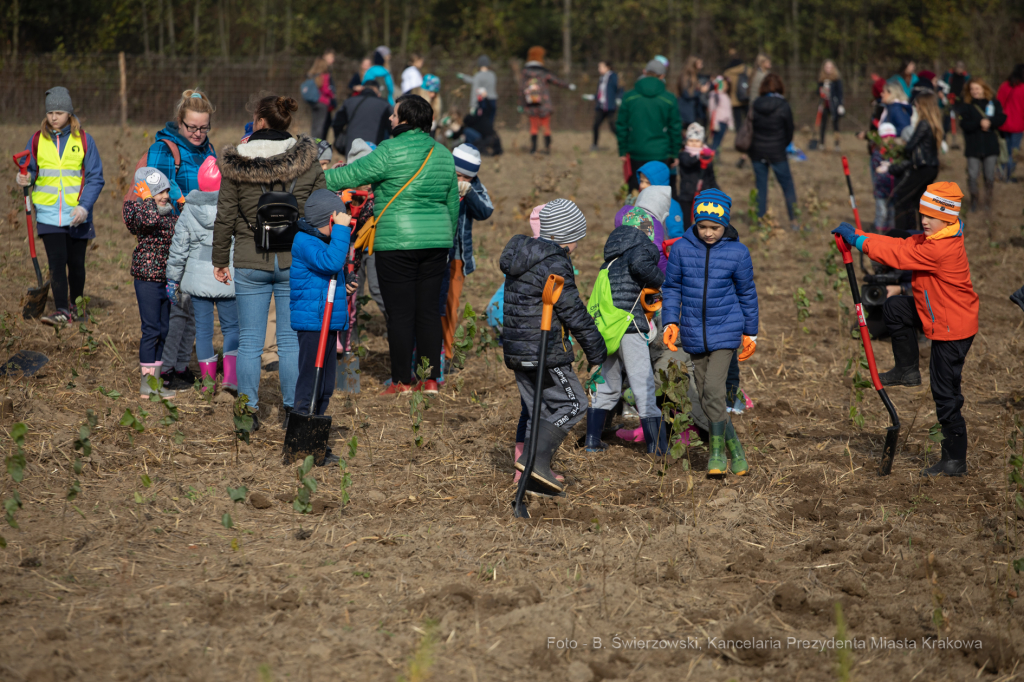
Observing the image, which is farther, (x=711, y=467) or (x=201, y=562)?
(x=711, y=467)

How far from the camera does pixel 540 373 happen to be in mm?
4691

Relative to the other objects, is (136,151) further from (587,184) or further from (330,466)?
A: (330,466)

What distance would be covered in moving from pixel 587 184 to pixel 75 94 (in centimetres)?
1185

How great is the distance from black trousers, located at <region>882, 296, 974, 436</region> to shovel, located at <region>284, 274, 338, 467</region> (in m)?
3.20

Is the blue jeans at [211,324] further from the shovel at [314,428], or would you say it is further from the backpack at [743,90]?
the backpack at [743,90]

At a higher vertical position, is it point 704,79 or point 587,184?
point 704,79

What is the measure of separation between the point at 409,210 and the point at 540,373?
1983mm

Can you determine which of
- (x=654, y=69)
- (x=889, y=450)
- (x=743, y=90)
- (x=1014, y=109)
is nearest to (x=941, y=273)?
(x=889, y=450)

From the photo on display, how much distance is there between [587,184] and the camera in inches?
612

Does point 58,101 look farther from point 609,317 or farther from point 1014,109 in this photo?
point 1014,109

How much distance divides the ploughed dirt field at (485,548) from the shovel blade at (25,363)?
0.28 feet

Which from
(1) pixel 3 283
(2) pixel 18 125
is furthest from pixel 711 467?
(2) pixel 18 125

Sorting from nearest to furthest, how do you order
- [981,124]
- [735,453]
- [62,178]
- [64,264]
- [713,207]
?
[713,207] < [735,453] < [62,178] < [64,264] < [981,124]

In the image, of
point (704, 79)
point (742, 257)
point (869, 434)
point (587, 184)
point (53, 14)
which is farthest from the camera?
point (53, 14)
